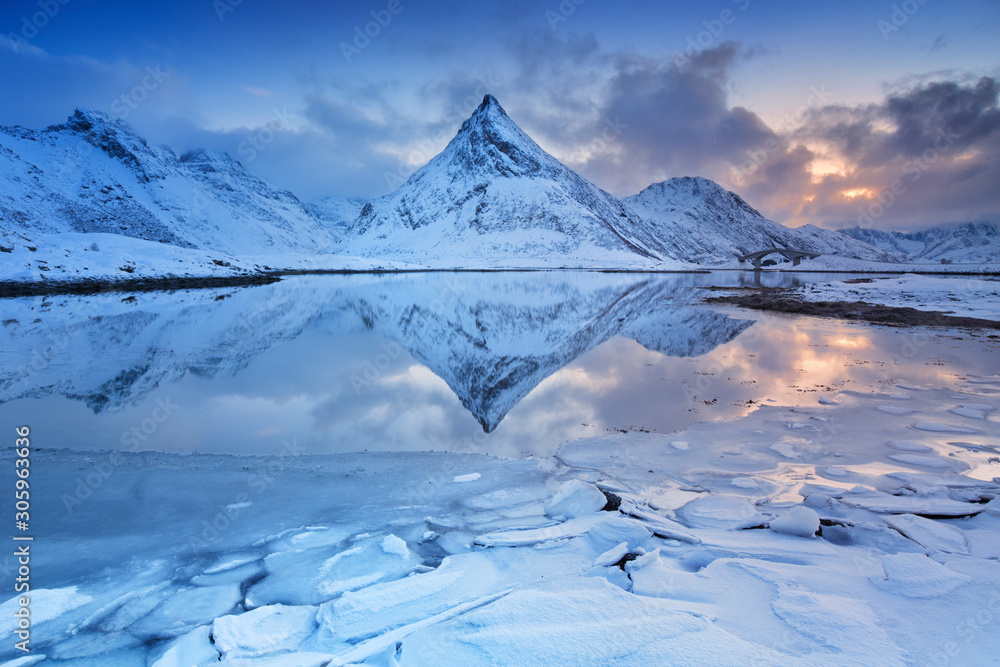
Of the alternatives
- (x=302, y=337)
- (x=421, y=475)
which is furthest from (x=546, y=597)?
(x=302, y=337)

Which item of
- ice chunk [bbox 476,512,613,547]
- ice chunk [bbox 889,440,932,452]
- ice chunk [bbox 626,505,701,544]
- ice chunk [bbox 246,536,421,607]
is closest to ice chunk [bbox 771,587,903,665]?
A: ice chunk [bbox 626,505,701,544]

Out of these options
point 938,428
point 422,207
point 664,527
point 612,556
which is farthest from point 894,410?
point 422,207

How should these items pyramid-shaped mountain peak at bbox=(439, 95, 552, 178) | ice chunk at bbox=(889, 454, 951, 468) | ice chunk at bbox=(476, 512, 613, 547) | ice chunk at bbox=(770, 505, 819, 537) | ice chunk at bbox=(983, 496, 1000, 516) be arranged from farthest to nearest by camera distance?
pyramid-shaped mountain peak at bbox=(439, 95, 552, 178) < ice chunk at bbox=(889, 454, 951, 468) < ice chunk at bbox=(983, 496, 1000, 516) < ice chunk at bbox=(476, 512, 613, 547) < ice chunk at bbox=(770, 505, 819, 537)

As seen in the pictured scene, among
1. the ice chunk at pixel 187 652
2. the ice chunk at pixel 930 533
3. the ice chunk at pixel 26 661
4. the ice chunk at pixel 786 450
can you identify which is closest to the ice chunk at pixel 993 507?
the ice chunk at pixel 930 533

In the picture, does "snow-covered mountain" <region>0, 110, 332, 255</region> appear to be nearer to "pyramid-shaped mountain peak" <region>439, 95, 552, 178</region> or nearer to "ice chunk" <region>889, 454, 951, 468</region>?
"pyramid-shaped mountain peak" <region>439, 95, 552, 178</region>

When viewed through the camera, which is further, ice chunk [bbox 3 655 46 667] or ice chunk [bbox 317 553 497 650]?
ice chunk [bbox 317 553 497 650]

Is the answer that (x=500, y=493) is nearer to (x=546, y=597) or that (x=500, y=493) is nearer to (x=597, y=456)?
(x=597, y=456)

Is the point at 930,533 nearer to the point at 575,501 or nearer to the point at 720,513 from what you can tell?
the point at 720,513
